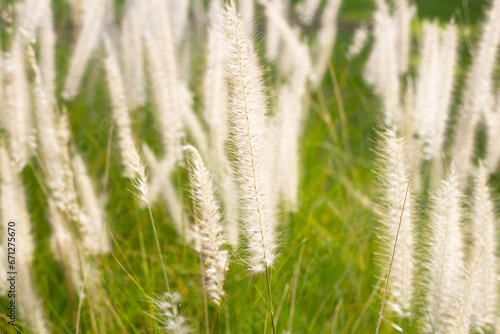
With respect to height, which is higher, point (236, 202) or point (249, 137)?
point (249, 137)

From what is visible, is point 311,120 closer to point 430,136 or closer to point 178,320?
point 430,136

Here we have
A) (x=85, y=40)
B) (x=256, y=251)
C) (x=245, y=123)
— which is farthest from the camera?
(x=85, y=40)

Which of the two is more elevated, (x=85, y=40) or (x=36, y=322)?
(x=85, y=40)

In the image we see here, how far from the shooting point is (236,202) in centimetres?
119

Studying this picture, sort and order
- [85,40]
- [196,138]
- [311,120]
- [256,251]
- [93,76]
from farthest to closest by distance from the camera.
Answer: [311,120]
[93,76]
[85,40]
[196,138]
[256,251]

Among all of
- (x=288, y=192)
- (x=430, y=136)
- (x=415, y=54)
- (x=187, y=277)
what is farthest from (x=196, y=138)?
(x=415, y=54)

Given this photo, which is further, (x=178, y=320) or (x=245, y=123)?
(x=178, y=320)

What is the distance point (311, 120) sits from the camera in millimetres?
3375

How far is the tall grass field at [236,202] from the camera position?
112 centimetres

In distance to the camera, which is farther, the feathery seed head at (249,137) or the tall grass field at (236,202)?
the tall grass field at (236,202)

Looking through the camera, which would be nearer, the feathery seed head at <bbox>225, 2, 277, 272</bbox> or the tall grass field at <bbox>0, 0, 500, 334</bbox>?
the feathery seed head at <bbox>225, 2, 277, 272</bbox>

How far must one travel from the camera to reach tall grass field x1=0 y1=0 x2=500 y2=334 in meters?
1.12

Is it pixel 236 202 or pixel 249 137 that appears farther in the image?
pixel 236 202

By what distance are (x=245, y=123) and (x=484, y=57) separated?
1.50 m
